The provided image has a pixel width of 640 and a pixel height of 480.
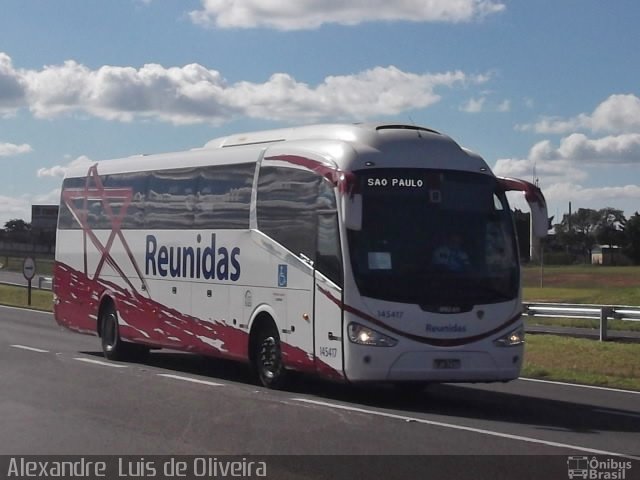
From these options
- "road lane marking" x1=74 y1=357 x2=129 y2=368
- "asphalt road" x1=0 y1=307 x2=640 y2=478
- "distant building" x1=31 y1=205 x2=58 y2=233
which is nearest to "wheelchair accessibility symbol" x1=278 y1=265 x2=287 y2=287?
"asphalt road" x1=0 y1=307 x2=640 y2=478

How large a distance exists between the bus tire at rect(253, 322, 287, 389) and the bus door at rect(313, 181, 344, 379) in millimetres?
1229

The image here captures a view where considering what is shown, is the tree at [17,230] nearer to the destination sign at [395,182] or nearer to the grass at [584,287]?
the grass at [584,287]

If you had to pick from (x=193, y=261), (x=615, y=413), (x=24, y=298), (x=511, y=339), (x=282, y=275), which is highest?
(x=193, y=261)

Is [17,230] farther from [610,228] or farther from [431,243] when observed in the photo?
[431,243]

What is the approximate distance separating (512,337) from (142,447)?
5345 millimetres

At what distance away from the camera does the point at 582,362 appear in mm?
21781

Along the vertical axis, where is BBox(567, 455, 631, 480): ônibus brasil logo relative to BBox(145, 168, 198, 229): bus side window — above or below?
below

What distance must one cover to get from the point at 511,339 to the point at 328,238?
2572 millimetres

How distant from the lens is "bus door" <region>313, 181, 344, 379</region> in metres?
14.3

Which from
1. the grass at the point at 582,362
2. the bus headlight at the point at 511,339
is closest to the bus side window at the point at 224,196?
the bus headlight at the point at 511,339

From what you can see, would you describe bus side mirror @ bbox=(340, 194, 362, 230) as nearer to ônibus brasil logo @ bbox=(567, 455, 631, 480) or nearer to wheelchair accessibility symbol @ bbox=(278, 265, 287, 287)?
wheelchair accessibility symbol @ bbox=(278, 265, 287, 287)

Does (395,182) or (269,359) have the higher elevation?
(395,182)

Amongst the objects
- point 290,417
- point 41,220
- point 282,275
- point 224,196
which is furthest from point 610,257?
point 290,417

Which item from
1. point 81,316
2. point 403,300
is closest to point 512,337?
point 403,300
